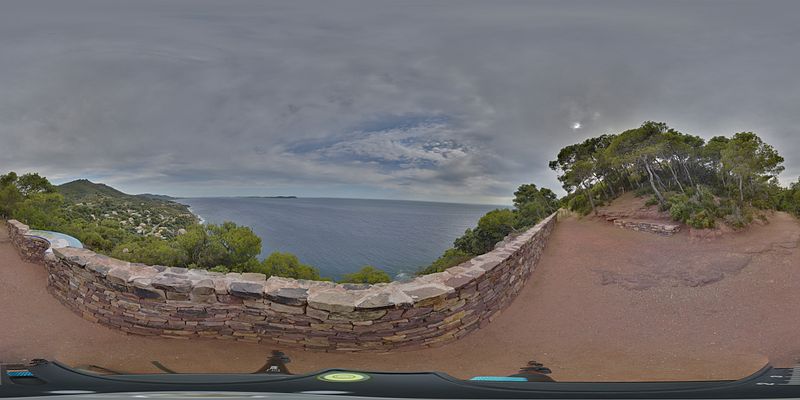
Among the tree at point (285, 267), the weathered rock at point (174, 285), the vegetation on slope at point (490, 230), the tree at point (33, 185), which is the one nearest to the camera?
the weathered rock at point (174, 285)

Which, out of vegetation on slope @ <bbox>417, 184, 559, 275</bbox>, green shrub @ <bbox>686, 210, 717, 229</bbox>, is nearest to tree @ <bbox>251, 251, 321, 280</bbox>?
vegetation on slope @ <bbox>417, 184, 559, 275</bbox>

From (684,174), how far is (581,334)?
11329mm

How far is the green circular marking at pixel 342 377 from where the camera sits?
1.48m

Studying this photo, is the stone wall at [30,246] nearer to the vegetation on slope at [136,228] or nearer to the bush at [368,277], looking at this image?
the vegetation on slope at [136,228]

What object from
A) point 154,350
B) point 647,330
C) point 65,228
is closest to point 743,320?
point 647,330

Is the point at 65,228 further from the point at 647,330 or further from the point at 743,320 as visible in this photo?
the point at 743,320

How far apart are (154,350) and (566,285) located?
15.5 feet

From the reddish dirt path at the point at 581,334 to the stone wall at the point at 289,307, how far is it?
11 cm

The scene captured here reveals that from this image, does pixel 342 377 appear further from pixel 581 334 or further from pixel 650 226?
pixel 650 226

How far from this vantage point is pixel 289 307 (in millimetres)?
2525

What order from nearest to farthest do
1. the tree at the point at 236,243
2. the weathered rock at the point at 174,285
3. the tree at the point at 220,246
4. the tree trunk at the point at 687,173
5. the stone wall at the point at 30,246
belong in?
1. the weathered rock at the point at 174,285
2. the stone wall at the point at 30,246
3. the tree at the point at 220,246
4. the tree at the point at 236,243
5. the tree trunk at the point at 687,173

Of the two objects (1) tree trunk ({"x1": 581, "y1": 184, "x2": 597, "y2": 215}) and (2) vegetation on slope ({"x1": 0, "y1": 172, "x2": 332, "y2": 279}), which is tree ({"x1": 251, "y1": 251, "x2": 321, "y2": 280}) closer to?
(2) vegetation on slope ({"x1": 0, "y1": 172, "x2": 332, "y2": 279})

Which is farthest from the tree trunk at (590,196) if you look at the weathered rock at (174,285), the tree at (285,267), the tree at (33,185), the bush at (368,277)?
the tree at (33,185)

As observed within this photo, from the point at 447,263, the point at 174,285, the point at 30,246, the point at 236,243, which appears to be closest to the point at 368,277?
the point at 236,243
